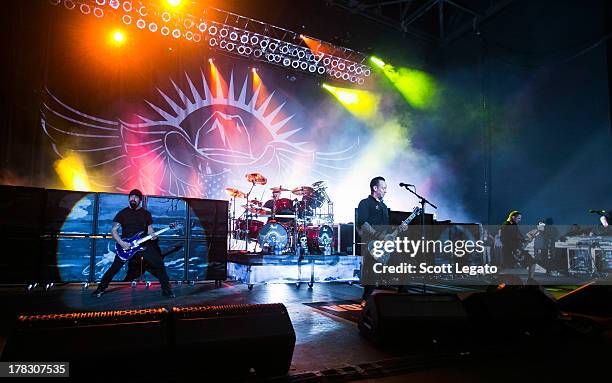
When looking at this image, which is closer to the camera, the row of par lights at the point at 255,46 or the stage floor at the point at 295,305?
the stage floor at the point at 295,305

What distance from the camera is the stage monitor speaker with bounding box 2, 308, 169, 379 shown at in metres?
1.94

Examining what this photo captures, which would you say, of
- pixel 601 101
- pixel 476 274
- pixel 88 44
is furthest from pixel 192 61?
pixel 601 101

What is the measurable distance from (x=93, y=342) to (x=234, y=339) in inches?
31.3

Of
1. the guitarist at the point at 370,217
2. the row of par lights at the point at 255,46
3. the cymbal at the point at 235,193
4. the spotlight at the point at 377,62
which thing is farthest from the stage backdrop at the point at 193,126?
the guitarist at the point at 370,217

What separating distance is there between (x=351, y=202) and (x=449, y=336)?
30.8 feet

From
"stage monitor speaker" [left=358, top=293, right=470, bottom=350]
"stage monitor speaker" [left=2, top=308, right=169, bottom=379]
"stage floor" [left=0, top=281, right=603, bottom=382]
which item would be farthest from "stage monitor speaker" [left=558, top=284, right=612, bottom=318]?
"stage monitor speaker" [left=2, top=308, right=169, bottom=379]

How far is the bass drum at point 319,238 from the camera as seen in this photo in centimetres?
999

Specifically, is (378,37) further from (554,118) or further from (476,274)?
(476,274)

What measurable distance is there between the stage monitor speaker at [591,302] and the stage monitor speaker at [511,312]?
1.29 m

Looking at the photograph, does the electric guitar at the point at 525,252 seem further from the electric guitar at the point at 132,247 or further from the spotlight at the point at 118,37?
the spotlight at the point at 118,37

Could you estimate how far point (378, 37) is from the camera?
13.0m

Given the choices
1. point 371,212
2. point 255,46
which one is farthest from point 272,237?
point 255,46

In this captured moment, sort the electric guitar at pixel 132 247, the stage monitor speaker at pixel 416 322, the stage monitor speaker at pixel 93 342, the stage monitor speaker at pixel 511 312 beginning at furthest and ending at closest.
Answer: the electric guitar at pixel 132 247 → the stage monitor speaker at pixel 511 312 → the stage monitor speaker at pixel 416 322 → the stage monitor speaker at pixel 93 342

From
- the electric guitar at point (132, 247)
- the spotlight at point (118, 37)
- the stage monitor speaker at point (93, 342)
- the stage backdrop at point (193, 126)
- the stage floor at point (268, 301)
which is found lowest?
the stage floor at point (268, 301)
